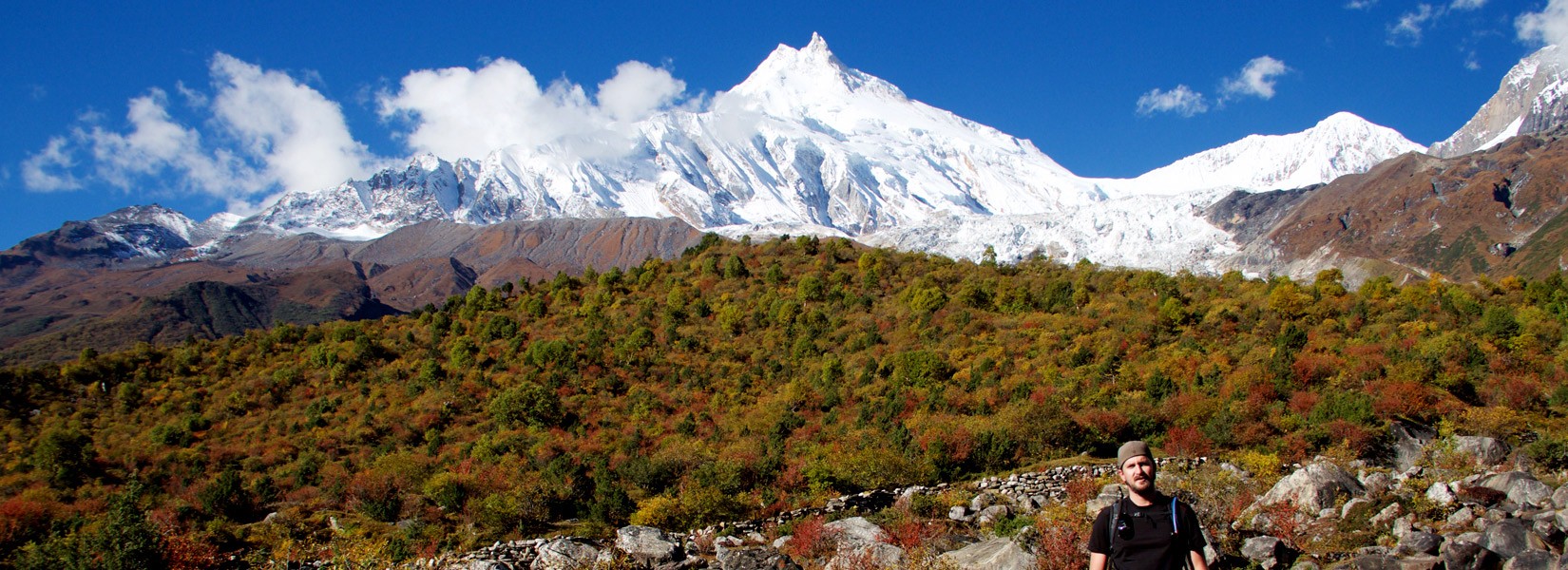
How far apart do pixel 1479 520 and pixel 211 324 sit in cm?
19487

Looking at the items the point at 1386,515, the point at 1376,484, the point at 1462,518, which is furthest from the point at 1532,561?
the point at 1376,484

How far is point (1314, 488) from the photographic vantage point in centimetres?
1639

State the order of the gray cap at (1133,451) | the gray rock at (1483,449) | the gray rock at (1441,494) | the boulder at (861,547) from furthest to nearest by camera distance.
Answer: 1. the gray rock at (1483,449)
2. the gray rock at (1441,494)
3. the boulder at (861,547)
4. the gray cap at (1133,451)

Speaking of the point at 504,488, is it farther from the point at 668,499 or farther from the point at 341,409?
the point at 341,409

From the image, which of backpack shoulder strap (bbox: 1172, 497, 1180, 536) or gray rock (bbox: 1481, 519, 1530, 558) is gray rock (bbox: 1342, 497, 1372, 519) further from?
backpack shoulder strap (bbox: 1172, 497, 1180, 536)

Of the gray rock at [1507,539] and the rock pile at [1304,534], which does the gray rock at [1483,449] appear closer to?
the rock pile at [1304,534]

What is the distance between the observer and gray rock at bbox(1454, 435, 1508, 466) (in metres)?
20.7

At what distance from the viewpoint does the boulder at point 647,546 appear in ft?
54.5

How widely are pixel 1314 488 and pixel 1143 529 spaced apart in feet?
40.6

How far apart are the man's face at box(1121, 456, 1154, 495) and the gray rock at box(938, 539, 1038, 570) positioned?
7.30 meters

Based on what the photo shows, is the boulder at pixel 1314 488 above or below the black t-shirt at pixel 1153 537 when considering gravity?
below

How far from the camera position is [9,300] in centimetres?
18950

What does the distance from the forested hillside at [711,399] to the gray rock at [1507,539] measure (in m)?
8.39

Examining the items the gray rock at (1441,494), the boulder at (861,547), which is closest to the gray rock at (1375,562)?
the gray rock at (1441,494)
